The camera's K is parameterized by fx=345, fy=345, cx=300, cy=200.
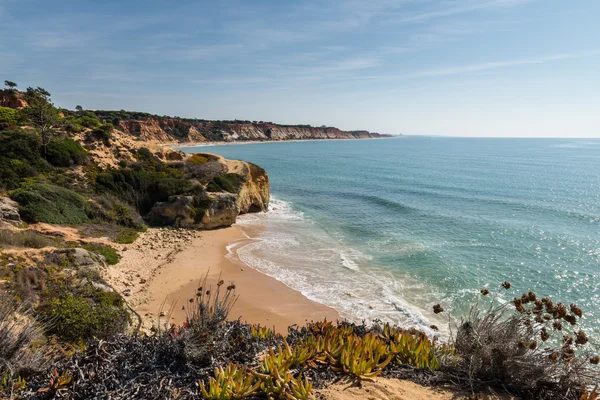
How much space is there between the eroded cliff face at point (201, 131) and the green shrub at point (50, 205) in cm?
7006

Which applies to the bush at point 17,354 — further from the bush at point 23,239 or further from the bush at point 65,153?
the bush at point 65,153

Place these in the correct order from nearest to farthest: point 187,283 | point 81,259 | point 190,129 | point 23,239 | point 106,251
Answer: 1. point 81,259
2. point 23,239
3. point 187,283
4. point 106,251
5. point 190,129

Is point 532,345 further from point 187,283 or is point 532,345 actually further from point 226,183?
point 226,183

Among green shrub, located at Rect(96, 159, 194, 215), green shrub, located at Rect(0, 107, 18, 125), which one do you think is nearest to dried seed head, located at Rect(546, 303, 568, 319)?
green shrub, located at Rect(96, 159, 194, 215)

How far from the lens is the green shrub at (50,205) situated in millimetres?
15555

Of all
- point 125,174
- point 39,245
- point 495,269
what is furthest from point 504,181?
point 39,245

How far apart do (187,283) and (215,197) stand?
393 inches

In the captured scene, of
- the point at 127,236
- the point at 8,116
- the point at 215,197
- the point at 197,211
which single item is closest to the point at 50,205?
the point at 127,236

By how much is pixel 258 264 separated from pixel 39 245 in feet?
29.3

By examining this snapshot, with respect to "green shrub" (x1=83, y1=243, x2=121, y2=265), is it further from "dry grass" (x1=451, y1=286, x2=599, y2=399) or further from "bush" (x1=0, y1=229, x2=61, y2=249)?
"dry grass" (x1=451, y1=286, x2=599, y2=399)

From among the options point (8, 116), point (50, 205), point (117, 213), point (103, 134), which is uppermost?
point (8, 116)

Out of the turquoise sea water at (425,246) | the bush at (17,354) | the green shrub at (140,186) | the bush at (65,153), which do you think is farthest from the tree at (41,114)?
the bush at (17,354)

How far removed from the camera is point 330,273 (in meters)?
16.5

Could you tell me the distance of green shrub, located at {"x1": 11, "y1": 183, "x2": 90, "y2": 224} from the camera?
15.6 meters
